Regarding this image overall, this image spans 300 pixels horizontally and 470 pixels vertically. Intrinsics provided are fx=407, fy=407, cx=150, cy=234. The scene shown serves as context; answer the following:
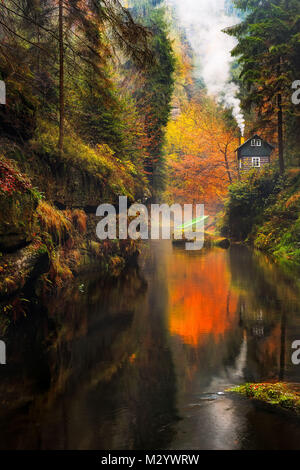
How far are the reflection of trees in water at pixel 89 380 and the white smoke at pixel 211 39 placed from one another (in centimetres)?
5281

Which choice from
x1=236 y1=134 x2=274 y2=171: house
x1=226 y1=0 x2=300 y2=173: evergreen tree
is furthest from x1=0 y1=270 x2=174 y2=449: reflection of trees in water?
x1=236 y1=134 x2=274 y2=171: house

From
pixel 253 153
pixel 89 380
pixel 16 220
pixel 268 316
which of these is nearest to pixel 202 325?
pixel 268 316

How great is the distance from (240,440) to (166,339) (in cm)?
393

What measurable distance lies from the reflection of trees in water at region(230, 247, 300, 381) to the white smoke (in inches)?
1806

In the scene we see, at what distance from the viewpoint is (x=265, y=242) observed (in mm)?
24281

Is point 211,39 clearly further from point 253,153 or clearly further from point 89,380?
point 89,380

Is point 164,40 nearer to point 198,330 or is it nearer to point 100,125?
point 100,125

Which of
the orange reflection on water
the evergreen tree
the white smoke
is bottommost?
the orange reflection on water

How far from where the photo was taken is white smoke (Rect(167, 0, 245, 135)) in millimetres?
67394

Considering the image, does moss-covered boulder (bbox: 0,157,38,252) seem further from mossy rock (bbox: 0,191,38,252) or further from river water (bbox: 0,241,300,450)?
river water (bbox: 0,241,300,450)

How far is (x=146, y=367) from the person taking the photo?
6.98 meters

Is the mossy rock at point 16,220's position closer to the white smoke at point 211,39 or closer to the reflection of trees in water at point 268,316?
the reflection of trees in water at point 268,316

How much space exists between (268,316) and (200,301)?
2.38 m
